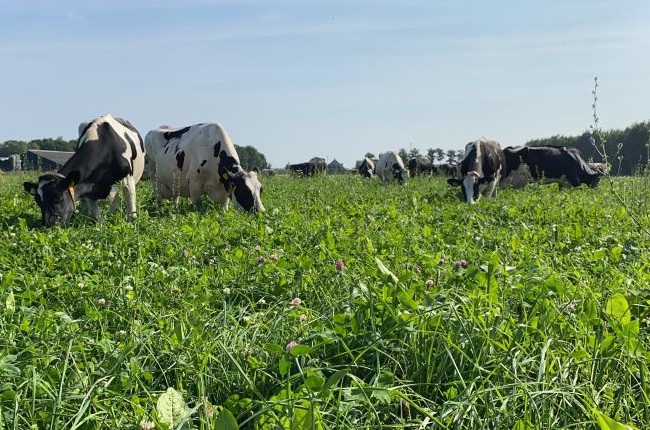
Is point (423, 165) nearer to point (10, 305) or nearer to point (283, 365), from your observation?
point (10, 305)

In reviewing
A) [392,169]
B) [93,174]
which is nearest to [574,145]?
[392,169]

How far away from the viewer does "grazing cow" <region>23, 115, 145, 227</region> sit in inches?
299

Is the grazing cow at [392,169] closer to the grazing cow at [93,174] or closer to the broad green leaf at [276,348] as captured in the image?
the grazing cow at [93,174]

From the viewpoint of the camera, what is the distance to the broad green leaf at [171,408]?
5.95ft

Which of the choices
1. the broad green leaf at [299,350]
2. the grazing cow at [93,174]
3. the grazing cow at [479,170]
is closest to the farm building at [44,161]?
the grazing cow at [93,174]

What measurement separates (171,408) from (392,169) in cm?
2144

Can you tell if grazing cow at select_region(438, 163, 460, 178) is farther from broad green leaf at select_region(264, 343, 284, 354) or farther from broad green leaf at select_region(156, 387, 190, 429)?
broad green leaf at select_region(156, 387, 190, 429)

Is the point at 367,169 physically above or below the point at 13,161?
below

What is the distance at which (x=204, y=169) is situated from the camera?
9.95 meters

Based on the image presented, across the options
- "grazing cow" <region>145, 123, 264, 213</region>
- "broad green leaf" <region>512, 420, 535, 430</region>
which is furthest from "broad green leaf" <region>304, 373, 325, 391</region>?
"grazing cow" <region>145, 123, 264, 213</region>

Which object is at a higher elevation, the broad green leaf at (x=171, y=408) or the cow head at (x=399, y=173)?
the cow head at (x=399, y=173)

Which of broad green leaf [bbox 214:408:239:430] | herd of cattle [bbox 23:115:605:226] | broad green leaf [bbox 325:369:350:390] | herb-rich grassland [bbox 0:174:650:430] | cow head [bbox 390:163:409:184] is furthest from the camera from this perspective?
cow head [bbox 390:163:409:184]

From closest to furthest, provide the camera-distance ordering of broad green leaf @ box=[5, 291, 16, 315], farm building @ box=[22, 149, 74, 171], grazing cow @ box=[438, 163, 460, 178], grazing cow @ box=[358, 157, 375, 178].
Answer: broad green leaf @ box=[5, 291, 16, 315] → farm building @ box=[22, 149, 74, 171] → grazing cow @ box=[438, 163, 460, 178] → grazing cow @ box=[358, 157, 375, 178]

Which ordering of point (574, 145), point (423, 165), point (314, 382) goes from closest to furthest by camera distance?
point (314, 382) → point (423, 165) → point (574, 145)
